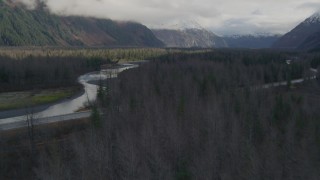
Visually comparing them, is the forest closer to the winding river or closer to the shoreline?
the winding river

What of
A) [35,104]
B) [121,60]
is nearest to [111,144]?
[35,104]

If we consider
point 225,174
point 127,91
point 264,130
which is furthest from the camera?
point 127,91

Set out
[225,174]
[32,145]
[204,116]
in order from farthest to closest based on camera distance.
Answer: [204,116], [32,145], [225,174]

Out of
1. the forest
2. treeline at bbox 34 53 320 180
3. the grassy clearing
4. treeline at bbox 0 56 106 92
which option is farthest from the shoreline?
treeline at bbox 0 56 106 92

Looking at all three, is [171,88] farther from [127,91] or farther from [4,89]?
[4,89]

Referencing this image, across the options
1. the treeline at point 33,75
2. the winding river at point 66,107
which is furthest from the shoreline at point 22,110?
the treeline at point 33,75

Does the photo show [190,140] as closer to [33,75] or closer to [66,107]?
[66,107]
